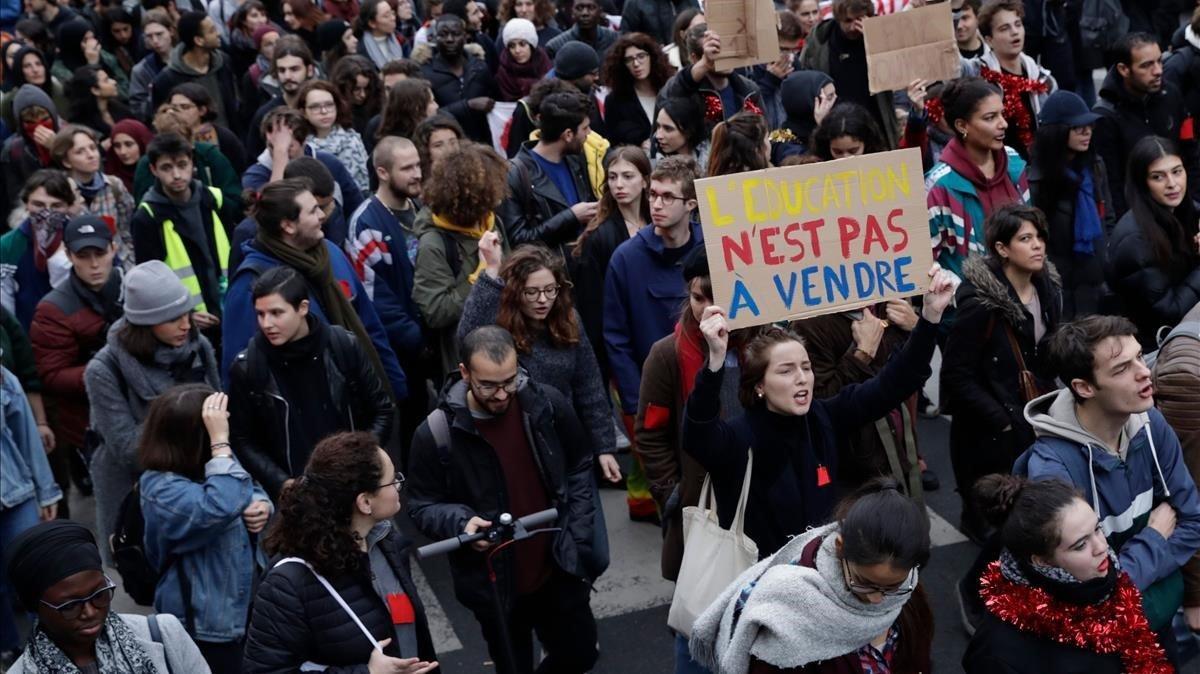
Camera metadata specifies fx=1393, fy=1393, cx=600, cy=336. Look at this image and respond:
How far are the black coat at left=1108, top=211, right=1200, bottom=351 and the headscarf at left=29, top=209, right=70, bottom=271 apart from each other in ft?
18.3

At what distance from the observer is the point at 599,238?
7.10 metres

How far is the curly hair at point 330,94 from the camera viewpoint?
9.14 meters

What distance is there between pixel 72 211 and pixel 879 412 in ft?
16.8

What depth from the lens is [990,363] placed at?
588 cm

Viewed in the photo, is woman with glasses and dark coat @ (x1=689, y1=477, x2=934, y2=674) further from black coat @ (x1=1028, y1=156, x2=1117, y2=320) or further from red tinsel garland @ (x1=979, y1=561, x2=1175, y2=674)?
black coat @ (x1=1028, y1=156, x2=1117, y2=320)

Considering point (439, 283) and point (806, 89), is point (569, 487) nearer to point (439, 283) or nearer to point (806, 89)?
point (439, 283)

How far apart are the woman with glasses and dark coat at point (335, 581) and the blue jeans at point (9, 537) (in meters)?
2.40

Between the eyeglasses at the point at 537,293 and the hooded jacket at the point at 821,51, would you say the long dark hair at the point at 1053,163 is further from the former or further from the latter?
the eyeglasses at the point at 537,293

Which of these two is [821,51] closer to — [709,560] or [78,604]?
[709,560]

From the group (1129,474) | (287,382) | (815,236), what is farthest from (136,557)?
(1129,474)

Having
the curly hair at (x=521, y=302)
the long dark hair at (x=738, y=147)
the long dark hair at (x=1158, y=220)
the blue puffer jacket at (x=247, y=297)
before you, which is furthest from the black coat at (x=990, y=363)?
the blue puffer jacket at (x=247, y=297)

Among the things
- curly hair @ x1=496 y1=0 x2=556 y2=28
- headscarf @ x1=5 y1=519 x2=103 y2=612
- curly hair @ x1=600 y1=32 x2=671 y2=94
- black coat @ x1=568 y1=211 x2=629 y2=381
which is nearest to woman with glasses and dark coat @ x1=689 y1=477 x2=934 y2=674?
headscarf @ x1=5 y1=519 x2=103 y2=612

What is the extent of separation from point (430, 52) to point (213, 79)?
6.08ft

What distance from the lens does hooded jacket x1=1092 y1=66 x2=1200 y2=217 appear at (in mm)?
9039
